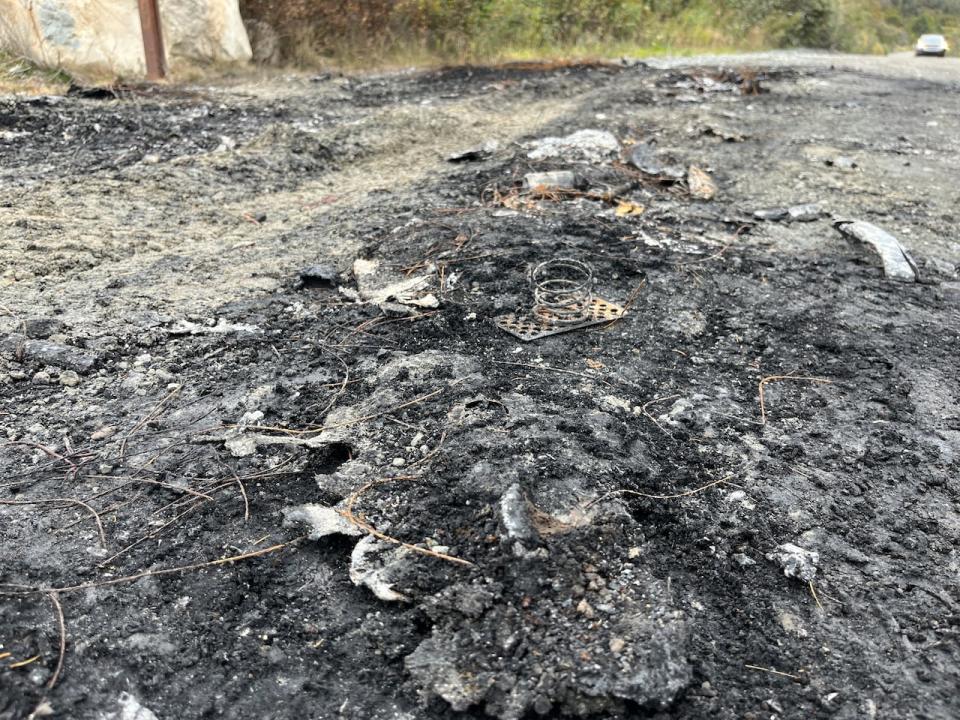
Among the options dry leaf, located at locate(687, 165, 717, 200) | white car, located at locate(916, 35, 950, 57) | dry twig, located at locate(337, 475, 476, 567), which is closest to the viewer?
dry twig, located at locate(337, 475, 476, 567)

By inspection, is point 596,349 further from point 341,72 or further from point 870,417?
point 341,72

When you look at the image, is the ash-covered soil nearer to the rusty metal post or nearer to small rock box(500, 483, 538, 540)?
small rock box(500, 483, 538, 540)

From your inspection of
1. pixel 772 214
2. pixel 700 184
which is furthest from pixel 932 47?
pixel 772 214

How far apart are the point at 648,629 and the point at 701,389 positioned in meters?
1.30

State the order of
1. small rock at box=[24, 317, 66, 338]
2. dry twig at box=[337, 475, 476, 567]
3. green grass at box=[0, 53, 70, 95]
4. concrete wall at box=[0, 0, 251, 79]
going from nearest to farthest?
dry twig at box=[337, 475, 476, 567]
small rock at box=[24, 317, 66, 338]
green grass at box=[0, 53, 70, 95]
concrete wall at box=[0, 0, 251, 79]

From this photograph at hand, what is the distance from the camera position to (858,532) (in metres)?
2.27

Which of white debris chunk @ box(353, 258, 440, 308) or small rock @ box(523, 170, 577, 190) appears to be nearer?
white debris chunk @ box(353, 258, 440, 308)

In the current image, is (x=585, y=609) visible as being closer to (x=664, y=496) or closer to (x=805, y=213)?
(x=664, y=496)

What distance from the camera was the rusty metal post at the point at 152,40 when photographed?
7.92m

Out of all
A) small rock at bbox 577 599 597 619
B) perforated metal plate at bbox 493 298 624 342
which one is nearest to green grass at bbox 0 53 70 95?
perforated metal plate at bbox 493 298 624 342

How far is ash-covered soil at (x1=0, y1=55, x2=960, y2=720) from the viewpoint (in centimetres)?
180

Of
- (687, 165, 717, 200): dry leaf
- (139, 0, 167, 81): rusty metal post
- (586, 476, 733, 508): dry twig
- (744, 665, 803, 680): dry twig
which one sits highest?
(139, 0, 167, 81): rusty metal post

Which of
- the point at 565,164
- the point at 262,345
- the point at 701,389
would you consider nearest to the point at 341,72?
the point at 565,164

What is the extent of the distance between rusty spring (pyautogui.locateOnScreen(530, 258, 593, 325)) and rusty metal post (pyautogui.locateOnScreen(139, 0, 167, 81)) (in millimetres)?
6263
